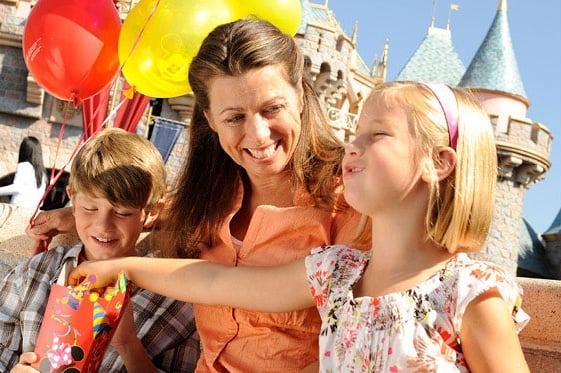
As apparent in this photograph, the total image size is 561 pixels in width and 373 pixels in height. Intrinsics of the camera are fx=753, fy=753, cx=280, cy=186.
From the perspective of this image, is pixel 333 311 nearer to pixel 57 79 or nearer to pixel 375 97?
pixel 375 97

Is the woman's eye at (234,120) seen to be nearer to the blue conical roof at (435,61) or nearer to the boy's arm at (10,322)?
the boy's arm at (10,322)

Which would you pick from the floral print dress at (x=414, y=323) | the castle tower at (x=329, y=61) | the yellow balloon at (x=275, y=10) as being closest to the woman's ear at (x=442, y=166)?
the floral print dress at (x=414, y=323)

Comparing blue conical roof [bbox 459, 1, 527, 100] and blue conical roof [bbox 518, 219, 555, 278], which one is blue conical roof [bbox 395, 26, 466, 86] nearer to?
blue conical roof [bbox 459, 1, 527, 100]

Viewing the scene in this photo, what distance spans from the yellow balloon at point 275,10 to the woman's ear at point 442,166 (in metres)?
1.38

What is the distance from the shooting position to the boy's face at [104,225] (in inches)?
68.6

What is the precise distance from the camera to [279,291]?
1.43m

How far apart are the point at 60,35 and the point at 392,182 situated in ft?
6.81

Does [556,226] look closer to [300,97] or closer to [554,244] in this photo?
[554,244]

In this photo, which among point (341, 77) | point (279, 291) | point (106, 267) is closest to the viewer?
point (279, 291)

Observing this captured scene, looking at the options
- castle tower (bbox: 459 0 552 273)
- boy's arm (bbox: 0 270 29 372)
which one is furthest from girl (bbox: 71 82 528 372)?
castle tower (bbox: 459 0 552 273)

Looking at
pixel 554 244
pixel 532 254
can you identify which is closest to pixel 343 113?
pixel 532 254

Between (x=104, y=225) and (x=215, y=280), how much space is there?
1.28 feet

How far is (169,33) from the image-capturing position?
8.45ft

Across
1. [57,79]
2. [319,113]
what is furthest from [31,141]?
[319,113]
